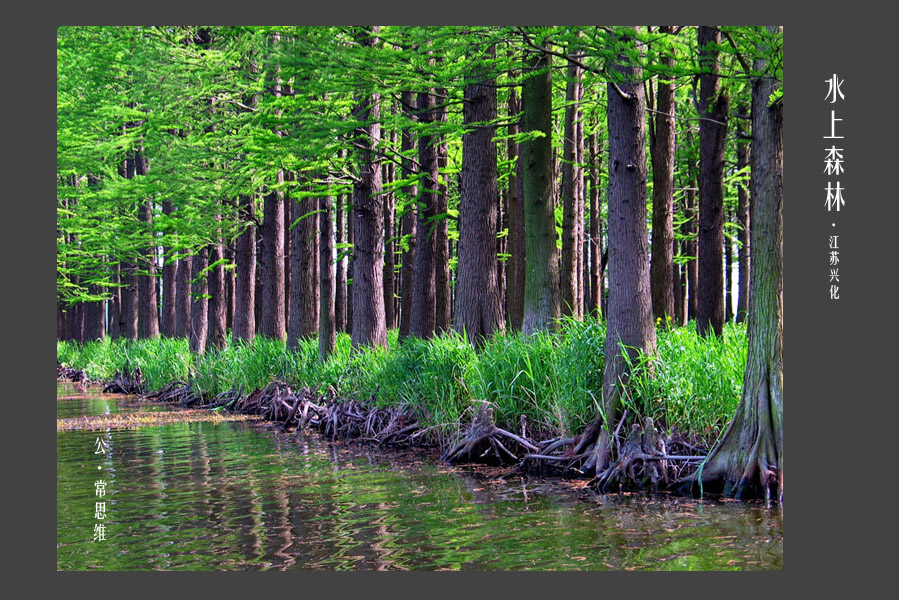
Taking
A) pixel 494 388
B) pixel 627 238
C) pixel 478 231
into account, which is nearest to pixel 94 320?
pixel 478 231

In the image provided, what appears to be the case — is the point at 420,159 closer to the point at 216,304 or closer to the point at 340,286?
the point at 216,304

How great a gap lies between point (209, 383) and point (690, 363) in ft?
42.1

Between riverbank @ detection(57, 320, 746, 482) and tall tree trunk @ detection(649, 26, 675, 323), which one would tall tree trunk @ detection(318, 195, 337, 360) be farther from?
tall tree trunk @ detection(649, 26, 675, 323)

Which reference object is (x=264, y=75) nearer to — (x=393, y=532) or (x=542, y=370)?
(x=542, y=370)

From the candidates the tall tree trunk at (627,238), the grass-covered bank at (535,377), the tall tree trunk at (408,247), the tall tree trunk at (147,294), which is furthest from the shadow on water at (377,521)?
the tall tree trunk at (147,294)

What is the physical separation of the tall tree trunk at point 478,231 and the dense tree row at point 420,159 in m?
0.03

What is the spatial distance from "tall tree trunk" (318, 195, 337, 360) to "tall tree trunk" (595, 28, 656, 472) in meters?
7.60

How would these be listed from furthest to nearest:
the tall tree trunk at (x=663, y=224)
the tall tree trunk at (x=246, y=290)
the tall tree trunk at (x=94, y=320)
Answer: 1. the tall tree trunk at (x=94, y=320)
2. the tall tree trunk at (x=246, y=290)
3. the tall tree trunk at (x=663, y=224)

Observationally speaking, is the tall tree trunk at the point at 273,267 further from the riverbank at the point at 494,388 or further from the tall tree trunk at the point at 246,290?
the riverbank at the point at 494,388

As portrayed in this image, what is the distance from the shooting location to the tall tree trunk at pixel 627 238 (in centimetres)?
953

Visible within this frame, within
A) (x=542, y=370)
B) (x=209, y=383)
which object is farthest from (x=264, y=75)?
(x=542, y=370)
